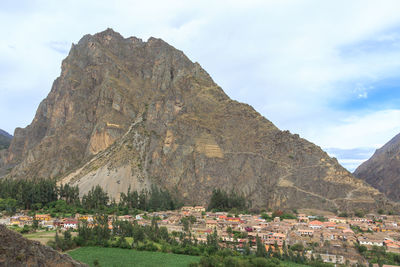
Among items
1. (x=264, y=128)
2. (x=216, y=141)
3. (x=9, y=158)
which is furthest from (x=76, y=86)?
(x=264, y=128)

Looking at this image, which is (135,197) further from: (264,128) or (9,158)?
(9,158)

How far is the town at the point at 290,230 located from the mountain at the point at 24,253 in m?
41.3

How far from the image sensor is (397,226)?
233 ft

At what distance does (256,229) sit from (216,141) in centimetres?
4649

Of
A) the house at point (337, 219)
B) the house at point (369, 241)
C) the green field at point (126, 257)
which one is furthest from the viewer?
the house at point (337, 219)

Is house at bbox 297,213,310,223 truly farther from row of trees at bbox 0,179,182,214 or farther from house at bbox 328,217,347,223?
row of trees at bbox 0,179,182,214

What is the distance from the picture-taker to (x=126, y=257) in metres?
50.0

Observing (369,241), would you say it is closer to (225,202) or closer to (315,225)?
(315,225)

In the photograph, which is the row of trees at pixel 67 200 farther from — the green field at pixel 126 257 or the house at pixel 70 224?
the green field at pixel 126 257

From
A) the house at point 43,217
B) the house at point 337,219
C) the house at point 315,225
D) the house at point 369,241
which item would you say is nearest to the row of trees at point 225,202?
the house at point 337,219

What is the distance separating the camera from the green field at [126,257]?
47.2 meters

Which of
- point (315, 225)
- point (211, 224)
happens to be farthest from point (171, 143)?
point (315, 225)

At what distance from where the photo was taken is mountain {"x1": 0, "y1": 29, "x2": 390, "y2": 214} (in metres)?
97.9

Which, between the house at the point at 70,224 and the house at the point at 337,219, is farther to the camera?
the house at the point at 337,219
